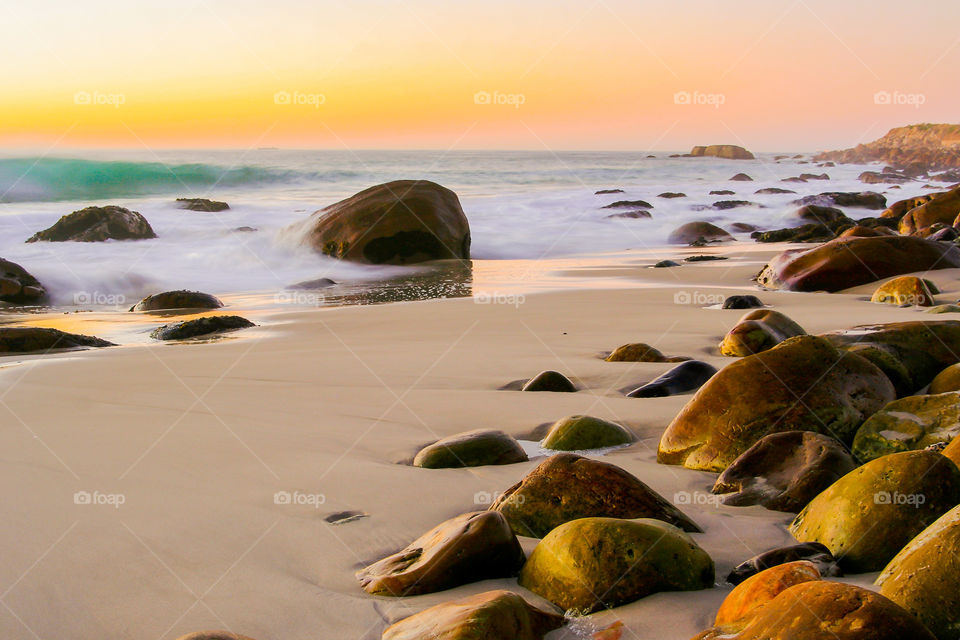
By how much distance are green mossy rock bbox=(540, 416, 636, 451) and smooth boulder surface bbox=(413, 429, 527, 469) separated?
217mm

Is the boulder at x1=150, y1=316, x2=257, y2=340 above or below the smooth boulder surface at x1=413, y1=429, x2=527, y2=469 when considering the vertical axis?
above

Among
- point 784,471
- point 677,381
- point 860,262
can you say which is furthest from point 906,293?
point 784,471

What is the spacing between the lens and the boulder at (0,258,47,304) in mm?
10352

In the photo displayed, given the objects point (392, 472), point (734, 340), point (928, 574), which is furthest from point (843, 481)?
point (734, 340)

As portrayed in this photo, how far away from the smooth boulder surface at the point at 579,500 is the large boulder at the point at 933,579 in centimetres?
71

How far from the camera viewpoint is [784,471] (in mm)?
2838

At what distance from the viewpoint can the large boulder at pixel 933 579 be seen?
1781mm

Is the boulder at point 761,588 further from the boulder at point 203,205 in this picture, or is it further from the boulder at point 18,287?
the boulder at point 203,205

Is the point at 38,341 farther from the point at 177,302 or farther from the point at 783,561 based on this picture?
the point at 783,561

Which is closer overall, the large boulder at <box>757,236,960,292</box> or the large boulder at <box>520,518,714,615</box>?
the large boulder at <box>520,518,714,615</box>

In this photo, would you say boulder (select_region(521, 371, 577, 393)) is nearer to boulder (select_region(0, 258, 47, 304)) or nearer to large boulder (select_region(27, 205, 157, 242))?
boulder (select_region(0, 258, 47, 304))

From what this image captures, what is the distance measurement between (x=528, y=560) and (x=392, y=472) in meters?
1.06

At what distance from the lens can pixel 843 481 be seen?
2.46 meters

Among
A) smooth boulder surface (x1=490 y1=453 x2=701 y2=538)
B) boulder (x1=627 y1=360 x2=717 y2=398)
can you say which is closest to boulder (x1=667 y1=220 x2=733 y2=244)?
boulder (x1=627 y1=360 x2=717 y2=398)
